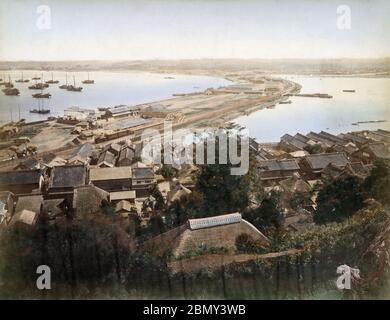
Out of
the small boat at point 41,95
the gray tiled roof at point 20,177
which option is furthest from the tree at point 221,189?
the small boat at point 41,95

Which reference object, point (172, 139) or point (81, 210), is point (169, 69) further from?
point (81, 210)

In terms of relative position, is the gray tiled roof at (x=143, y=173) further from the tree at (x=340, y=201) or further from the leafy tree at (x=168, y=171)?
the tree at (x=340, y=201)

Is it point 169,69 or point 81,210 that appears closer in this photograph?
point 81,210

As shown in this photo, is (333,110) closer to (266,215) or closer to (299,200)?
(299,200)

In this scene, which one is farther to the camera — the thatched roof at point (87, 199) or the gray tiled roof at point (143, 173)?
the gray tiled roof at point (143, 173)
